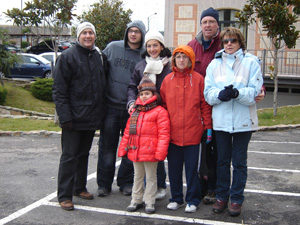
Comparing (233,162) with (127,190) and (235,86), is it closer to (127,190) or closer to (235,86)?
(235,86)

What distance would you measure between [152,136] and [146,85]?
600mm

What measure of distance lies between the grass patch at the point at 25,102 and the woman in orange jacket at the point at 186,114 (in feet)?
37.7

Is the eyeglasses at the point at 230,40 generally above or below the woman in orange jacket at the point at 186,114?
above

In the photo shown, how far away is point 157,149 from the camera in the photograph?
4.49 metres

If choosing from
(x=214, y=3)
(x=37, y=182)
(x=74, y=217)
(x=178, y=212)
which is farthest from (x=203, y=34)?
(x=214, y=3)

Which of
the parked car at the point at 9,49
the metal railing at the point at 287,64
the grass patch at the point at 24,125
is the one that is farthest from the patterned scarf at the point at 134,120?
the metal railing at the point at 287,64

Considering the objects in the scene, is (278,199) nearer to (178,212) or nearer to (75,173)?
(178,212)

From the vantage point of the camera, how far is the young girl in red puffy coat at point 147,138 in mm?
4512

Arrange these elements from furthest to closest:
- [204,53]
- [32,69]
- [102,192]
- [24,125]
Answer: [32,69], [24,125], [102,192], [204,53]

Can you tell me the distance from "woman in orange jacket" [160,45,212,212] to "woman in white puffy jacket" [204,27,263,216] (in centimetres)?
15

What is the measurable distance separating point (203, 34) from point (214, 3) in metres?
17.2

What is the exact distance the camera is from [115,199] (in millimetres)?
5219

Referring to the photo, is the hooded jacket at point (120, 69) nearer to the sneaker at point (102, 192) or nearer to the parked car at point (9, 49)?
the sneaker at point (102, 192)

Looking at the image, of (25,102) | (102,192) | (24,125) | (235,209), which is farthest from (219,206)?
(25,102)
